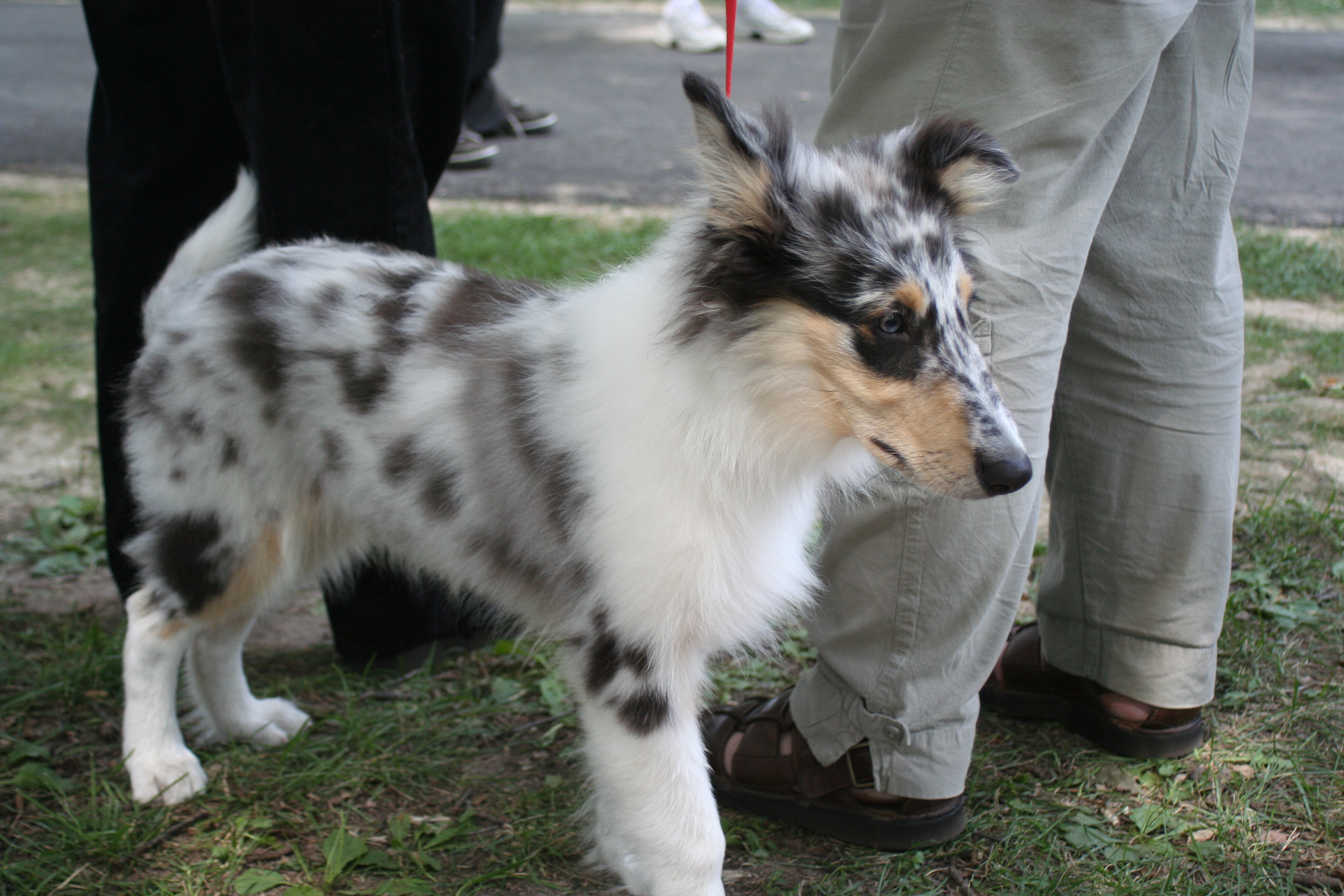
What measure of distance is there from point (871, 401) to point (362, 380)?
4.02ft

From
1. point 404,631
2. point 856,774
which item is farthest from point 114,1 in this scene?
A: point 856,774

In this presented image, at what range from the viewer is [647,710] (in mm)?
2252

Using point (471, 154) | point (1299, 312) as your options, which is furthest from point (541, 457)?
point (471, 154)

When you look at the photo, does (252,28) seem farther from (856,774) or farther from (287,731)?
(856,774)

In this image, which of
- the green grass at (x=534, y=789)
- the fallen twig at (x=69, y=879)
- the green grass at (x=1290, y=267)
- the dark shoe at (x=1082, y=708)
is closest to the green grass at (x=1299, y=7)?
the green grass at (x=1290, y=267)

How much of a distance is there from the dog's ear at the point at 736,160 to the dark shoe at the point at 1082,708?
150 cm

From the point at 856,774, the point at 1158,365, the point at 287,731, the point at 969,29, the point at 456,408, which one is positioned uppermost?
the point at 969,29

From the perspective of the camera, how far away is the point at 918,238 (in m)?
2.08

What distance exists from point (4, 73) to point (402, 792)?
11809 millimetres

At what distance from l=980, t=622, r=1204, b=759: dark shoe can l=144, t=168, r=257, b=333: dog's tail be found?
7.61ft

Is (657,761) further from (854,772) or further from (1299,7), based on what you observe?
(1299,7)

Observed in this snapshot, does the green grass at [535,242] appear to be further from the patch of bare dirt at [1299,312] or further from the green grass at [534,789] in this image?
the patch of bare dirt at [1299,312]

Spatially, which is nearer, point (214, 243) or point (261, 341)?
point (261, 341)

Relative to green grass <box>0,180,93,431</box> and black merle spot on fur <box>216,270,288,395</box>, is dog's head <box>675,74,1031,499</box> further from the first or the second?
green grass <box>0,180,93,431</box>
